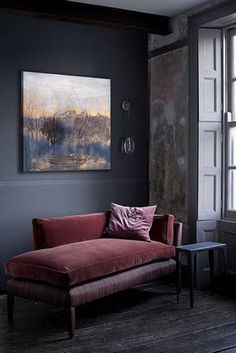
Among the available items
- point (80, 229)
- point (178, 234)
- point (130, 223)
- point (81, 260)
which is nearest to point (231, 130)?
point (178, 234)

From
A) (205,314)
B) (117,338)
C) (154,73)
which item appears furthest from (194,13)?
(117,338)

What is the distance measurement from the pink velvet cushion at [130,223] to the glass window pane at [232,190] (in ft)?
2.73

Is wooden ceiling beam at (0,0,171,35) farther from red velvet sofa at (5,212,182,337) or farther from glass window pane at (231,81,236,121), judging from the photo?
red velvet sofa at (5,212,182,337)

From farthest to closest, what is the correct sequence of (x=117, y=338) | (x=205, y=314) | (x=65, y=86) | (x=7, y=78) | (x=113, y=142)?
(x=113, y=142) < (x=65, y=86) < (x=7, y=78) < (x=205, y=314) < (x=117, y=338)

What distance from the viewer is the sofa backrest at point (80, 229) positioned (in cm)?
451

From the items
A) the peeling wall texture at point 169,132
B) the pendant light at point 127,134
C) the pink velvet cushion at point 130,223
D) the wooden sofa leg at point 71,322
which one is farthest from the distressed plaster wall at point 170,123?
the wooden sofa leg at point 71,322

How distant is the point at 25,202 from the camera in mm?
5074

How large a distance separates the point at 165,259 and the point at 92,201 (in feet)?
4.10

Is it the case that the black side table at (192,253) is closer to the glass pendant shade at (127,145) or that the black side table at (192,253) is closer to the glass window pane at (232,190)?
the glass window pane at (232,190)

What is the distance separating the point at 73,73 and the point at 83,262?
2.33 metres

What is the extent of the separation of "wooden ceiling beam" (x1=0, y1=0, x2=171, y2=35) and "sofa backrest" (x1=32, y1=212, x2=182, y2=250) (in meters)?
1.99

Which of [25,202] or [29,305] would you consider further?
[25,202]

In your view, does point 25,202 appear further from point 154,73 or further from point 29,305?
point 154,73

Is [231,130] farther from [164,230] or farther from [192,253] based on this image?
[192,253]
